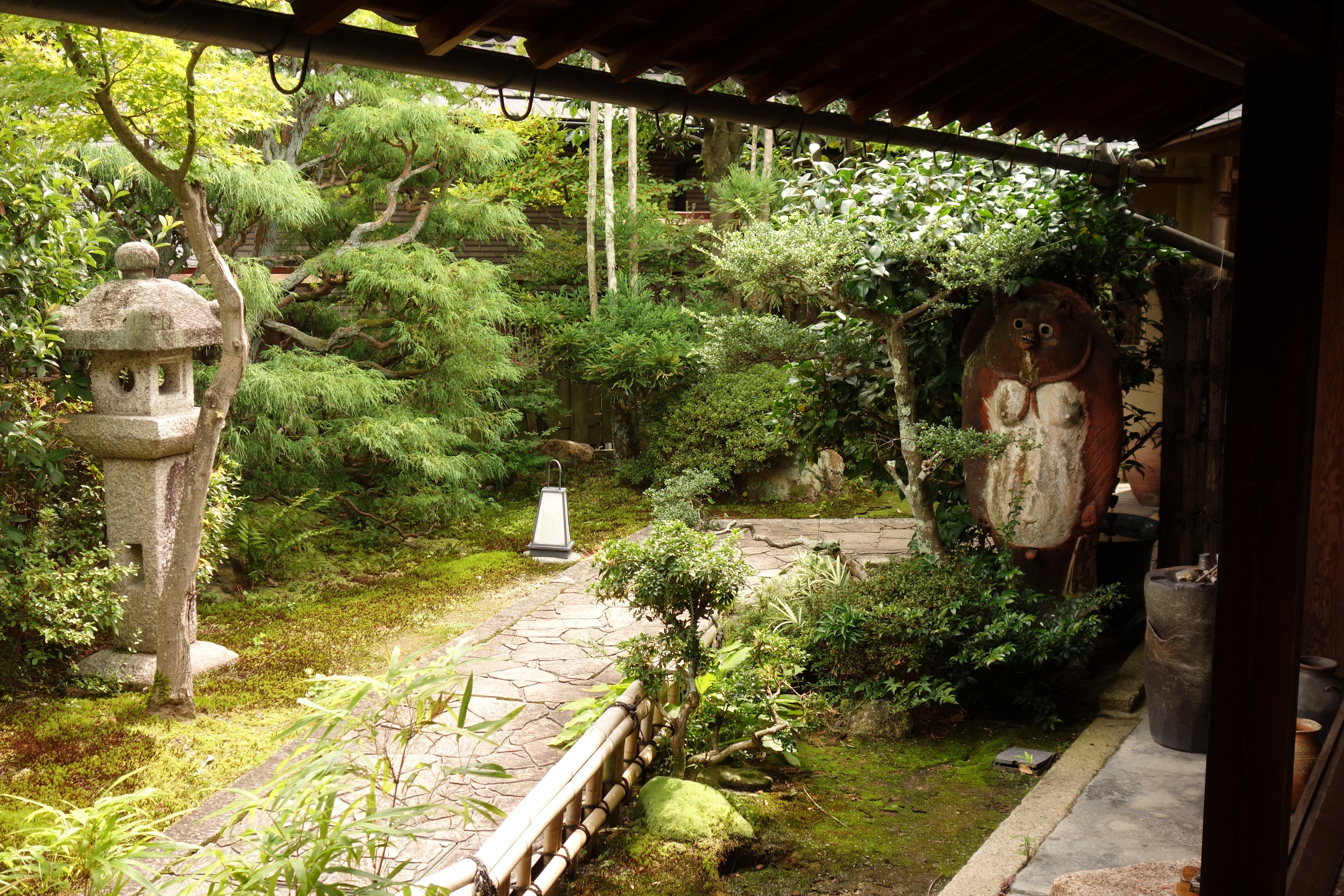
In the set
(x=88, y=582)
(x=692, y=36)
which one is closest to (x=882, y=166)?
(x=692, y=36)

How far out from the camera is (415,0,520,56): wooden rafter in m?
2.61

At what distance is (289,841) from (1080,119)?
5231mm

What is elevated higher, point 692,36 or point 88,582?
point 692,36

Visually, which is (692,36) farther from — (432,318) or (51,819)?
(432,318)

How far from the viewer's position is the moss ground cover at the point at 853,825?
14.5 ft

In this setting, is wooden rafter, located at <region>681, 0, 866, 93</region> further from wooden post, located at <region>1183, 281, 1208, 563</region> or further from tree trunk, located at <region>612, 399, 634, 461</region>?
tree trunk, located at <region>612, 399, 634, 461</region>

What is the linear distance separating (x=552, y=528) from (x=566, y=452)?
4.21 m

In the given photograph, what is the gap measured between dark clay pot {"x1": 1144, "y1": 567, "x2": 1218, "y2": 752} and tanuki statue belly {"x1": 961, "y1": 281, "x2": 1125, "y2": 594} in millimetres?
1025

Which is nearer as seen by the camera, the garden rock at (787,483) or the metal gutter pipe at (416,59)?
the metal gutter pipe at (416,59)

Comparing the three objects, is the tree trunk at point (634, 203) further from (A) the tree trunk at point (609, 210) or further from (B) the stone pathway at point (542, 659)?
(B) the stone pathway at point (542, 659)

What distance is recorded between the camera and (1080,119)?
572 cm

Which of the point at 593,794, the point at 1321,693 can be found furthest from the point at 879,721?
the point at 1321,693

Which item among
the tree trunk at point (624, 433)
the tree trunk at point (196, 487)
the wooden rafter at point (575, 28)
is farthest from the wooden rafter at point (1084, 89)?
the tree trunk at point (624, 433)

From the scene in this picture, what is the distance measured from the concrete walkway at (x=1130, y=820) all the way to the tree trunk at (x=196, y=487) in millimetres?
4672
